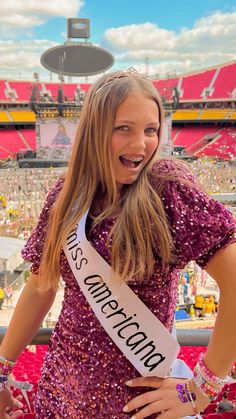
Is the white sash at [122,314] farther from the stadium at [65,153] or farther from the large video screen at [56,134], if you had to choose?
the large video screen at [56,134]

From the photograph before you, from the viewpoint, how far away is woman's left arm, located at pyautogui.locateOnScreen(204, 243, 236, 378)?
1130 mm

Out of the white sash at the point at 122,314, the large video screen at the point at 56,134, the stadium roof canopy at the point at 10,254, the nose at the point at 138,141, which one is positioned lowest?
the large video screen at the point at 56,134

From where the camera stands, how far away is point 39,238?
56.7 inches

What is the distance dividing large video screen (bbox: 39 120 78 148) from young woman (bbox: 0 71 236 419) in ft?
107

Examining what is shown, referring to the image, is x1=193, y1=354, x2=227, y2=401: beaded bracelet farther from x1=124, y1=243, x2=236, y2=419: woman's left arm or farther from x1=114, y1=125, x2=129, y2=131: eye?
x1=114, y1=125, x2=129, y2=131: eye

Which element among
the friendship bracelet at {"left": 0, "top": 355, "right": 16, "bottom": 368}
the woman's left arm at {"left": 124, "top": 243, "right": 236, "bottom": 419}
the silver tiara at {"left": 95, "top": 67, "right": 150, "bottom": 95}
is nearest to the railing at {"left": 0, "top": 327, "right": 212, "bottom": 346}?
the friendship bracelet at {"left": 0, "top": 355, "right": 16, "bottom": 368}

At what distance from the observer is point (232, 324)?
1140mm

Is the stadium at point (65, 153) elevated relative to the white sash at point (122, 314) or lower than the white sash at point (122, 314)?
lower

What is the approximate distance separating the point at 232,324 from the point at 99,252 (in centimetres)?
39

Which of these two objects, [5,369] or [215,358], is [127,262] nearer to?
[215,358]

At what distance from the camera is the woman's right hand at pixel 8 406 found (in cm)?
152

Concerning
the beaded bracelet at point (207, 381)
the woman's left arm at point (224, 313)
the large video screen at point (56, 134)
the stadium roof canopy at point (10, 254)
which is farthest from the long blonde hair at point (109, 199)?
the large video screen at point (56, 134)

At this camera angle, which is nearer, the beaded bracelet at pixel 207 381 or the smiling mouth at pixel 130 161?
the beaded bracelet at pixel 207 381

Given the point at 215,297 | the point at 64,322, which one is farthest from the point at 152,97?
the point at 215,297
